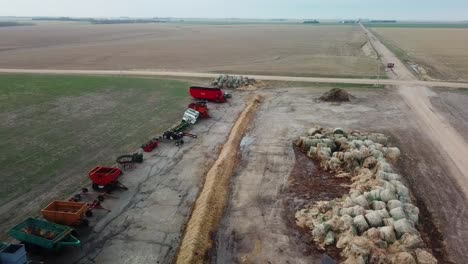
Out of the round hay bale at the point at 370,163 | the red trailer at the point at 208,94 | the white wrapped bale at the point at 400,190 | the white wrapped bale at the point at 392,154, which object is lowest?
the red trailer at the point at 208,94

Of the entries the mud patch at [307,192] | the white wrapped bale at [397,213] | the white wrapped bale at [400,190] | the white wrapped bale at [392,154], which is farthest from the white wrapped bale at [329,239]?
the white wrapped bale at [392,154]

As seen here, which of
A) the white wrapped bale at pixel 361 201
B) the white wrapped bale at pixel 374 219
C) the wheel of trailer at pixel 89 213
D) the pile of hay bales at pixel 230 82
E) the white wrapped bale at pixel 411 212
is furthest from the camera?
the pile of hay bales at pixel 230 82

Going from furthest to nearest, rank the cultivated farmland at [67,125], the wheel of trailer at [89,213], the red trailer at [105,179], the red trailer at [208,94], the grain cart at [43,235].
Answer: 1. the red trailer at [208,94]
2. the cultivated farmland at [67,125]
3. the red trailer at [105,179]
4. the wheel of trailer at [89,213]
5. the grain cart at [43,235]

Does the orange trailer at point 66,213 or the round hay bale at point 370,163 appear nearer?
the orange trailer at point 66,213

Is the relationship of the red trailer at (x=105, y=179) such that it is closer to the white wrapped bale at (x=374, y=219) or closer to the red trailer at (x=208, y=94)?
the white wrapped bale at (x=374, y=219)

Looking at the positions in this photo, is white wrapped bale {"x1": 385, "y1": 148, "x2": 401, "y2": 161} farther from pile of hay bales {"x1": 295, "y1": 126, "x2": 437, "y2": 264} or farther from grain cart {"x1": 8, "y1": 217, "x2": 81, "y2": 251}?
grain cart {"x1": 8, "y1": 217, "x2": 81, "y2": 251}

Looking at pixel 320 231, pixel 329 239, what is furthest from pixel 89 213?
pixel 329 239

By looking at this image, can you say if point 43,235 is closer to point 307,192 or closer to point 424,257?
point 307,192
